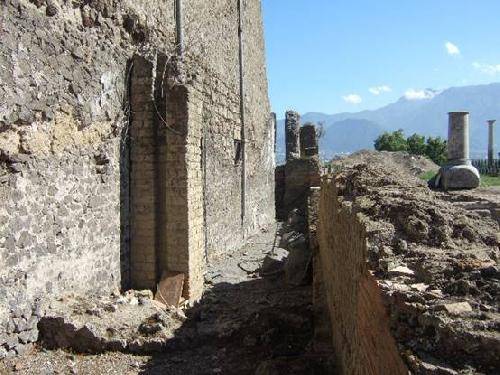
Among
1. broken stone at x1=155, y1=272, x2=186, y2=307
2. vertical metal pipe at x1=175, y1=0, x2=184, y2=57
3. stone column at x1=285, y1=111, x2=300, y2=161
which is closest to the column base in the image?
vertical metal pipe at x1=175, y1=0, x2=184, y2=57

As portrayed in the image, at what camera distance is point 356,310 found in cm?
372

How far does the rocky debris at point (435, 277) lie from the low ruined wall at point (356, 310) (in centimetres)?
9

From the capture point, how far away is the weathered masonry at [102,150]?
5.51 meters

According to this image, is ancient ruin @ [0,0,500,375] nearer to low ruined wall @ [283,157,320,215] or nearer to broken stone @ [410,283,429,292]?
broken stone @ [410,283,429,292]

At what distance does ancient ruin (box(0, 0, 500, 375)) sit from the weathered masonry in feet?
0.08

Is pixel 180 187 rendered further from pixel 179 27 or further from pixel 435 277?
pixel 435 277

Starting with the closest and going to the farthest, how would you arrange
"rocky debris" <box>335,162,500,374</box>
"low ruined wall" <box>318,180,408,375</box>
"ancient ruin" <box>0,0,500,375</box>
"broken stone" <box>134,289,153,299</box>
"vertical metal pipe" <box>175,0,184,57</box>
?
"rocky debris" <box>335,162,500,374</box> < "low ruined wall" <box>318,180,408,375</box> < "ancient ruin" <box>0,0,500,375</box> < "broken stone" <box>134,289,153,299</box> < "vertical metal pipe" <box>175,0,184,57</box>

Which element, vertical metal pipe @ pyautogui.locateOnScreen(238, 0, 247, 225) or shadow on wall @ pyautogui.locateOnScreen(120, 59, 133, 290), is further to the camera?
vertical metal pipe @ pyautogui.locateOnScreen(238, 0, 247, 225)

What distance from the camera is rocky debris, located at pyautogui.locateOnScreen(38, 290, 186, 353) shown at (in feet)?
19.2

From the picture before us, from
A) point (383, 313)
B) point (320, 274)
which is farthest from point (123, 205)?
point (383, 313)

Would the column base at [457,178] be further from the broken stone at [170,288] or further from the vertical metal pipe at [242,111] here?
the broken stone at [170,288]

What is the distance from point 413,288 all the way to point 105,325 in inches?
168

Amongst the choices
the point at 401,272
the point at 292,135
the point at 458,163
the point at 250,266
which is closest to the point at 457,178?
the point at 458,163

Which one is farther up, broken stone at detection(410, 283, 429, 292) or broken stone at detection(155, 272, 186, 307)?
broken stone at detection(410, 283, 429, 292)
